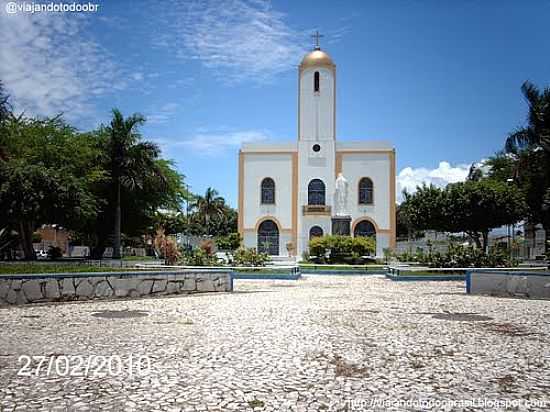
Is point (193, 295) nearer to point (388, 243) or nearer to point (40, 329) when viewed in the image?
point (40, 329)

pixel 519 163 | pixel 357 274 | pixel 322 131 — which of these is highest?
pixel 322 131

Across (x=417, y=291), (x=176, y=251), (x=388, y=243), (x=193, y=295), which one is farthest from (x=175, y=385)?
(x=388, y=243)

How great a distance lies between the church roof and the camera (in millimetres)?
44375

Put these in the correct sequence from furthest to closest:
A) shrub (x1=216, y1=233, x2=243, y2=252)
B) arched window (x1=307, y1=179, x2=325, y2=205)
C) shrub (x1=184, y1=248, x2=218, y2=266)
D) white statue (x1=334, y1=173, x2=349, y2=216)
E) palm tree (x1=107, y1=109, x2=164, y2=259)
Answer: arched window (x1=307, y1=179, x2=325, y2=205) → shrub (x1=216, y1=233, x2=243, y2=252) → white statue (x1=334, y1=173, x2=349, y2=216) → palm tree (x1=107, y1=109, x2=164, y2=259) → shrub (x1=184, y1=248, x2=218, y2=266)

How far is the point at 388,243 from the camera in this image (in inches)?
1644

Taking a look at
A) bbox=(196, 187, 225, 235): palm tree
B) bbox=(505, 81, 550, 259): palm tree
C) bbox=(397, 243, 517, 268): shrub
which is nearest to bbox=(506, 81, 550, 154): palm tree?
bbox=(505, 81, 550, 259): palm tree

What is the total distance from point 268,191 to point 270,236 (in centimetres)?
340

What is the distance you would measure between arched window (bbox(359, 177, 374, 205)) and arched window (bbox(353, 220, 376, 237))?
4.88 ft

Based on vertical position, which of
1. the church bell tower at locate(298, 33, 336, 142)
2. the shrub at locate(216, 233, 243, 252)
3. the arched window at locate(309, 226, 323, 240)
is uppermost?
the church bell tower at locate(298, 33, 336, 142)

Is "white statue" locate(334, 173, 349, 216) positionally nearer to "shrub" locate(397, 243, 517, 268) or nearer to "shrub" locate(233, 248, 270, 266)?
"shrub" locate(397, 243, 517, 268)

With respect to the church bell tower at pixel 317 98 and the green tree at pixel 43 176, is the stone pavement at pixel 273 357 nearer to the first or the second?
the green tree at pixel 43 176

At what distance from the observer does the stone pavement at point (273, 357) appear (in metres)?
4.93

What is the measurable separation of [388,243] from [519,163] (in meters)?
11.9

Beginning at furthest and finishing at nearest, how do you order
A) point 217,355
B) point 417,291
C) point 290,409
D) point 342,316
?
point 417,291, point 342,316, point 217,355, point 290,409
